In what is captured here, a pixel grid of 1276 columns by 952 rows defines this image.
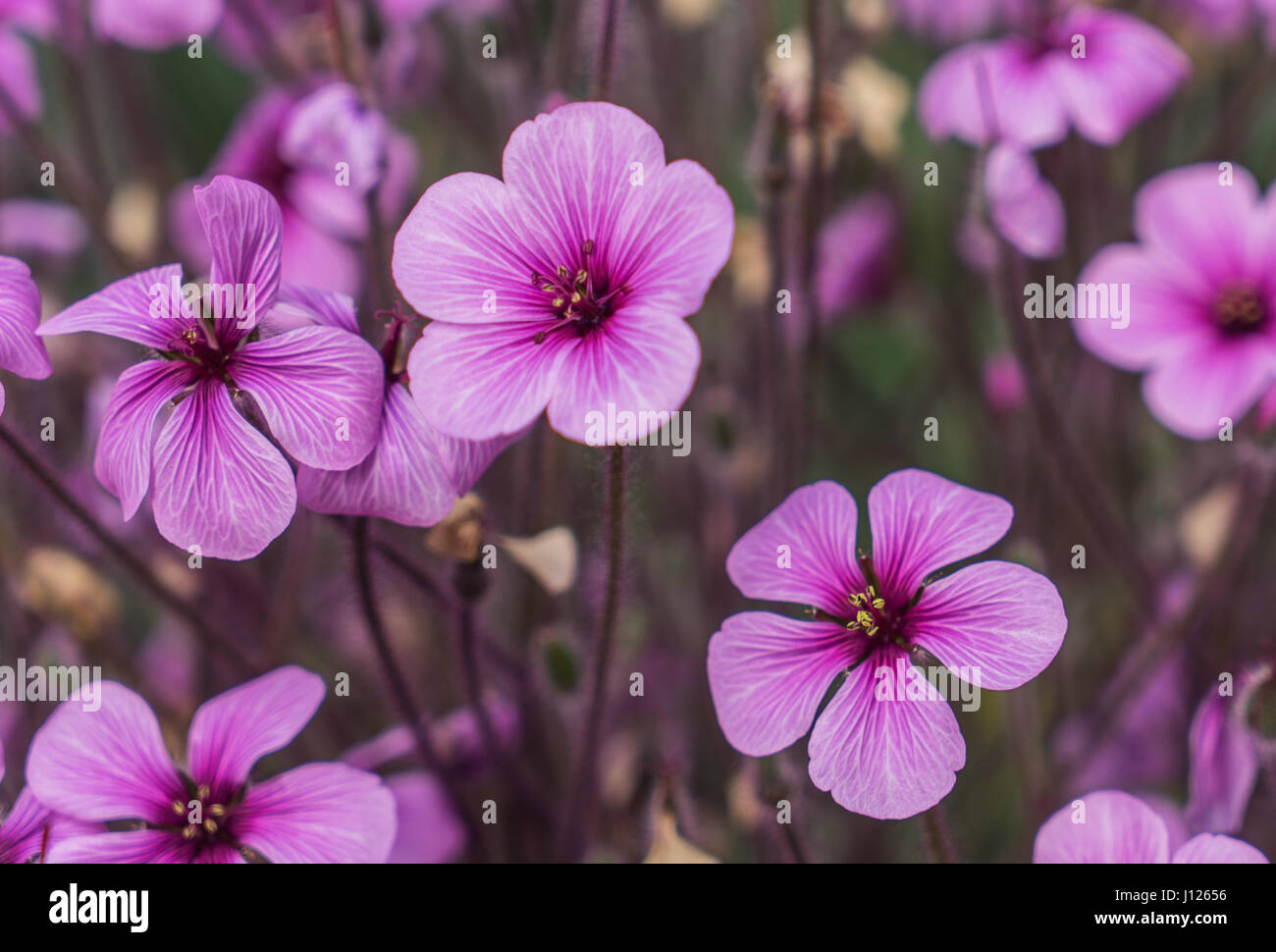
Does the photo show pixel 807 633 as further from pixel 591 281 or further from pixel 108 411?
pixel 108 411

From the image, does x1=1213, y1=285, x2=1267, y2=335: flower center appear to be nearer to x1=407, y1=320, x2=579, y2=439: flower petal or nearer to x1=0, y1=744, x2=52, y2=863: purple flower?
x1=407, y1=320, x2=579, y2=439: flower petal

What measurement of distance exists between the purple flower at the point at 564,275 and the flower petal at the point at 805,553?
7 cm

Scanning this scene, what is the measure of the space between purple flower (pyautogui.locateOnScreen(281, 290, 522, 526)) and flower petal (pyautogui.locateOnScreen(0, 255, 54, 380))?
0.08m

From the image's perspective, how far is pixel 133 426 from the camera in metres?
0.38

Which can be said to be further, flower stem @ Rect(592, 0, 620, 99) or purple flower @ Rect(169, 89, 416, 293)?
purple flower @ Rect(169, 89, 416, 293)

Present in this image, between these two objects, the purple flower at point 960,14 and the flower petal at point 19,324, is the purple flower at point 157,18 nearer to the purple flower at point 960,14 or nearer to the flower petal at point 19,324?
the flower petal at point 19,324

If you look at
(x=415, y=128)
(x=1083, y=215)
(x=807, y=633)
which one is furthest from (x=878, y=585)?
(x=415, y=128)

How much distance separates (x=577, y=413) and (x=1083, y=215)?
47 cm

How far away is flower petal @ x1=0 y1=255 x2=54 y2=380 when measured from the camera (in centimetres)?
37

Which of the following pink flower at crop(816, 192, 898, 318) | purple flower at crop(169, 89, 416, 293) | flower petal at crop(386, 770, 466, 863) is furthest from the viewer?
pink flower at crop(816, 192, 898, 318)

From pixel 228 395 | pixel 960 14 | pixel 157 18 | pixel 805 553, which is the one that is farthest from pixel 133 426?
pixel 960 14

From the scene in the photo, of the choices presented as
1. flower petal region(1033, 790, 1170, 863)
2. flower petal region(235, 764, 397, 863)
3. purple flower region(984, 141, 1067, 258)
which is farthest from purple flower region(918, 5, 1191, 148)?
flower petal region(235, 764, 397, 863)
